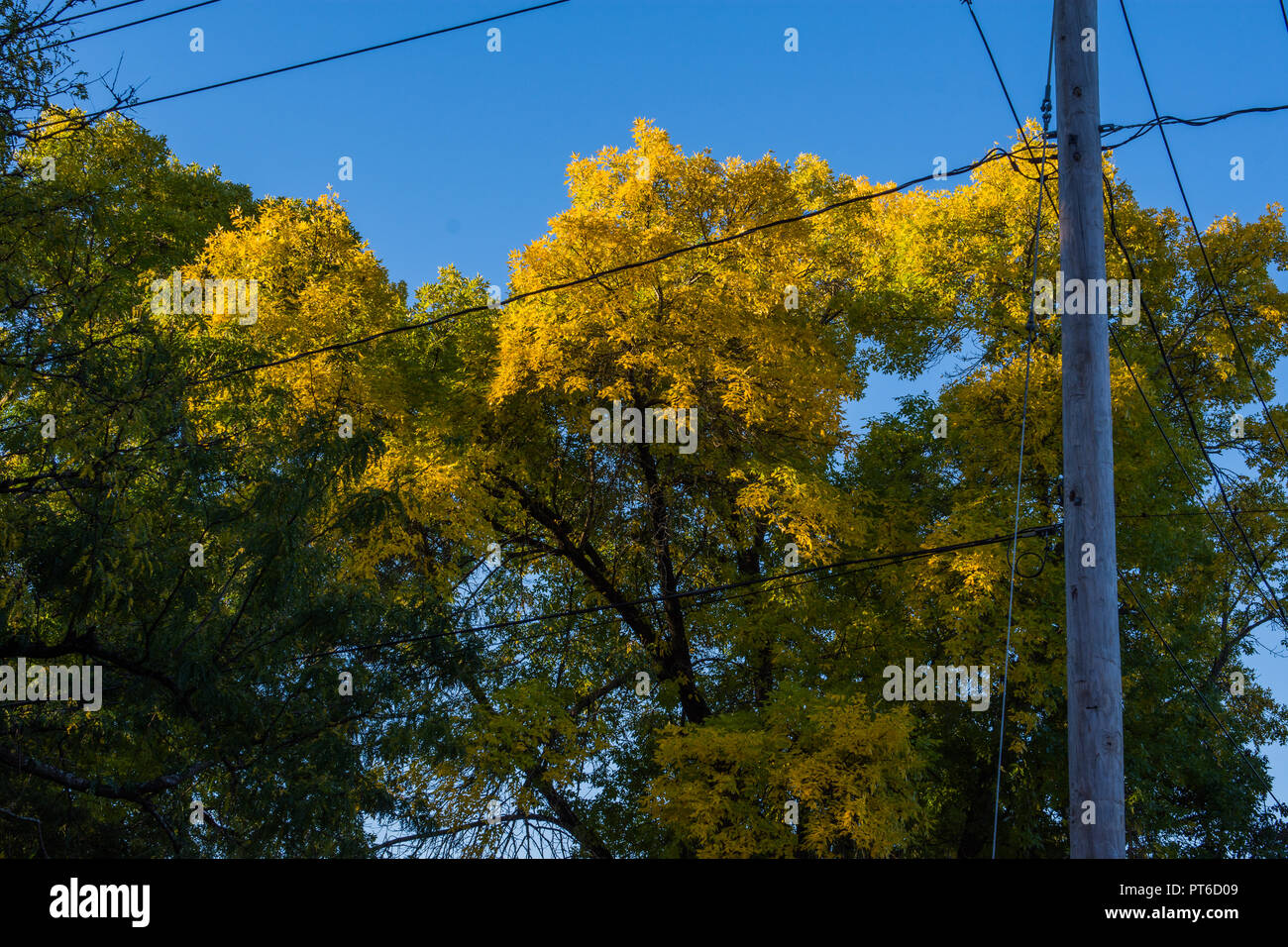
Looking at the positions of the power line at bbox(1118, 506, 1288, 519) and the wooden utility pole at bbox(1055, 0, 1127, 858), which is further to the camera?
the power line at bbox(1118, 506, 1288, 519)

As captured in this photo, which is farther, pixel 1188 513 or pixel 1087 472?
pixel 1188 513

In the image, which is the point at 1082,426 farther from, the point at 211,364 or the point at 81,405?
the point at 211,364

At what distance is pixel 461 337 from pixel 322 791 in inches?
382

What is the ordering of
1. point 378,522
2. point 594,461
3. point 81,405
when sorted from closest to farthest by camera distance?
1. point 81,405
2. point 378,522
3. point 594,461

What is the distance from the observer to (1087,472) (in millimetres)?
7094

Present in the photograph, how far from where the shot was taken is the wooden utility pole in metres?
6.70

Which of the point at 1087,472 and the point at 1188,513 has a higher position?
→ the point at 1188,513

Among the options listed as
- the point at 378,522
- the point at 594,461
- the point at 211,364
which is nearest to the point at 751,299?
the point at 594,461

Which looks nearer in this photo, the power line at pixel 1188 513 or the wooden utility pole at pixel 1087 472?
the wooden utility pole at pixel 1087 472

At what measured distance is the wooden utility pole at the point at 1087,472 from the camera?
22.0ft

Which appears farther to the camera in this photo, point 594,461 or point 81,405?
point 594,461
